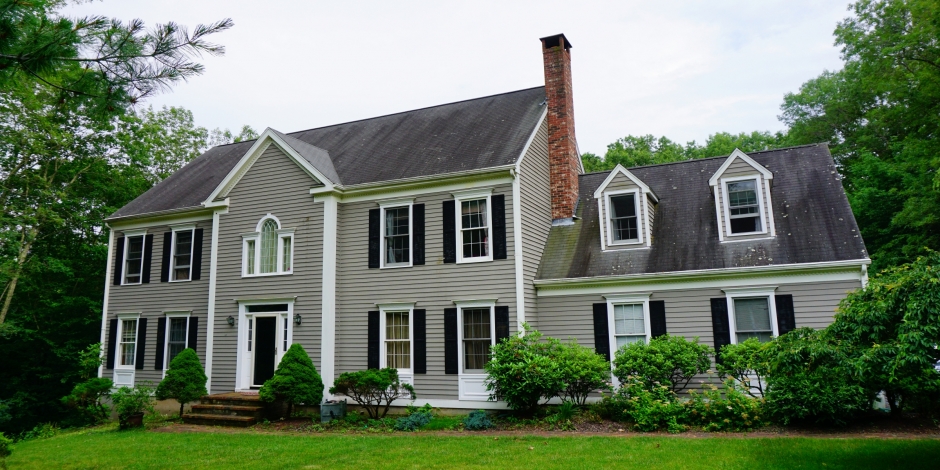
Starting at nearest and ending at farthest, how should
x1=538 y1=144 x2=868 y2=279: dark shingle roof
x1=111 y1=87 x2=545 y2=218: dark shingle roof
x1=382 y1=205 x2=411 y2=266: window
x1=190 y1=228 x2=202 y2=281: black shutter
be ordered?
x1=538 y1=144 x2=868 y2=279: dark shingle roof → x1=382 y1=205 x2=411 y2=266: window → x1=111 y1=87 x2=545 y2=218: dark shingle roof → x1=190 y1=228 x2=202 y2=281: black shutter

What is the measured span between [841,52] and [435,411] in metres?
26.2

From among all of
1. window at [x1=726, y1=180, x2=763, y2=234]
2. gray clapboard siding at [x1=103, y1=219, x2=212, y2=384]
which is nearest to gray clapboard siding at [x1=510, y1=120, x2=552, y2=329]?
window at [x1=726, y1=180, x2=763, y2=234]

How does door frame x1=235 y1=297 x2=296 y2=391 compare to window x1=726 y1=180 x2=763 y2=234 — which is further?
door frame x1=235 y1=297 x2=296 y2=391

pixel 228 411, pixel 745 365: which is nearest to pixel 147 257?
pixel 228 411

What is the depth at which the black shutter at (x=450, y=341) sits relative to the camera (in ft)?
47.4

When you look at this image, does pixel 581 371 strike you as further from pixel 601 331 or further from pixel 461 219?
pixel 461 219

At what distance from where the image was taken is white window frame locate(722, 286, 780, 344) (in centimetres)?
1281

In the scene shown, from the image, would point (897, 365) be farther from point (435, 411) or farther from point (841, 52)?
point (841, 52)

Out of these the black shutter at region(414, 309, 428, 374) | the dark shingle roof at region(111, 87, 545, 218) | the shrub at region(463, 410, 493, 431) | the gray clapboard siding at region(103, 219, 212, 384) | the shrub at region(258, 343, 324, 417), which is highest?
the dark shingle roof at region(111, 87, 545, 218)

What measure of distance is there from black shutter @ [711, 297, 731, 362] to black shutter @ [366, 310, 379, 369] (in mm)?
8146

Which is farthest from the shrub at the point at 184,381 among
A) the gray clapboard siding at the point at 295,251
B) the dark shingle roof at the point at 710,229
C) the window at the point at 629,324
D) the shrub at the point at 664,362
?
the window at the point at 629,324

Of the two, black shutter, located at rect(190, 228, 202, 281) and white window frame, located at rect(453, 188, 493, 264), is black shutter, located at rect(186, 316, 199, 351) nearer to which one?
black shutter, located at rect(190, 228, 202, 281)

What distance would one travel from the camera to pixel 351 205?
16.2 metres

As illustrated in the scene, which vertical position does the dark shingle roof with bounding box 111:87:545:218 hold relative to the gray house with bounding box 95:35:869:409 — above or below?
above
